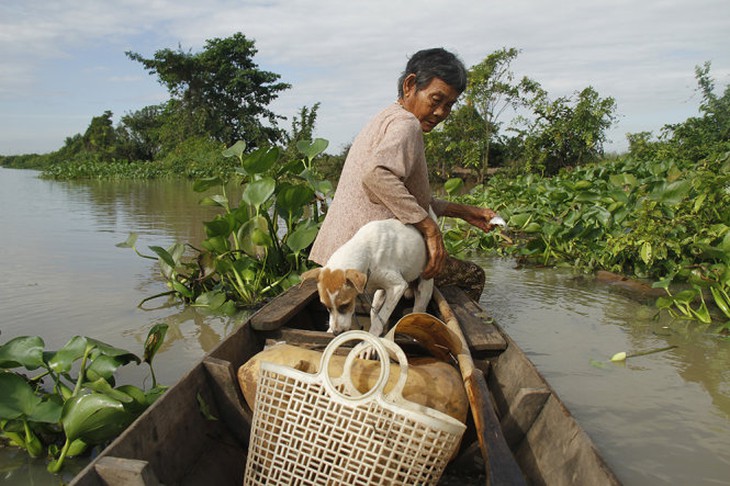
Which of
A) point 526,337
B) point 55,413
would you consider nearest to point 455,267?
point 526,337

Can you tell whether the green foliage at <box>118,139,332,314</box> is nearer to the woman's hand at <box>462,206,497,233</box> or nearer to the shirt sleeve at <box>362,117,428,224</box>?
the woman's hand at <box>462,206,497,233</box>

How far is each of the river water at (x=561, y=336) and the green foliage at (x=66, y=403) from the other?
114 mm

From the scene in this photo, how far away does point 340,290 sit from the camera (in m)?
2.17

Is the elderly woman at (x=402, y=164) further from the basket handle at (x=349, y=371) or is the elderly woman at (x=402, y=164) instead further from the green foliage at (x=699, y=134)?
the green foliage at (x=699, y=134)

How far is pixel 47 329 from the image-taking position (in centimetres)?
379

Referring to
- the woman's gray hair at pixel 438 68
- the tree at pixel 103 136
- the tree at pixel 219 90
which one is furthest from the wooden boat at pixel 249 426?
the tree at pixel 103 136

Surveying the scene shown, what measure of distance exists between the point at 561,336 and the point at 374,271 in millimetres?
2117

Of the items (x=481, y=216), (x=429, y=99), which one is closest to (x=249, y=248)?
(x=481, y=216)

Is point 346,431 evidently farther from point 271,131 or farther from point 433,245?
point 271,131

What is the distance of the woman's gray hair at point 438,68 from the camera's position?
2.71m

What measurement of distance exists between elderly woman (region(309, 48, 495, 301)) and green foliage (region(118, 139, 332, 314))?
1.40 m

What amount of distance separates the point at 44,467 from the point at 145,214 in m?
9.19

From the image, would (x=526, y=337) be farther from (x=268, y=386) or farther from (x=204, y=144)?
(x=204, y=144)

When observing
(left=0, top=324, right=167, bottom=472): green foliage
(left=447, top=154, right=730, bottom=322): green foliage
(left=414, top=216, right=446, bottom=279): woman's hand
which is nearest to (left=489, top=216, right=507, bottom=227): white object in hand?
(left=447, top=154, right=730, bottom=322): green foliage
